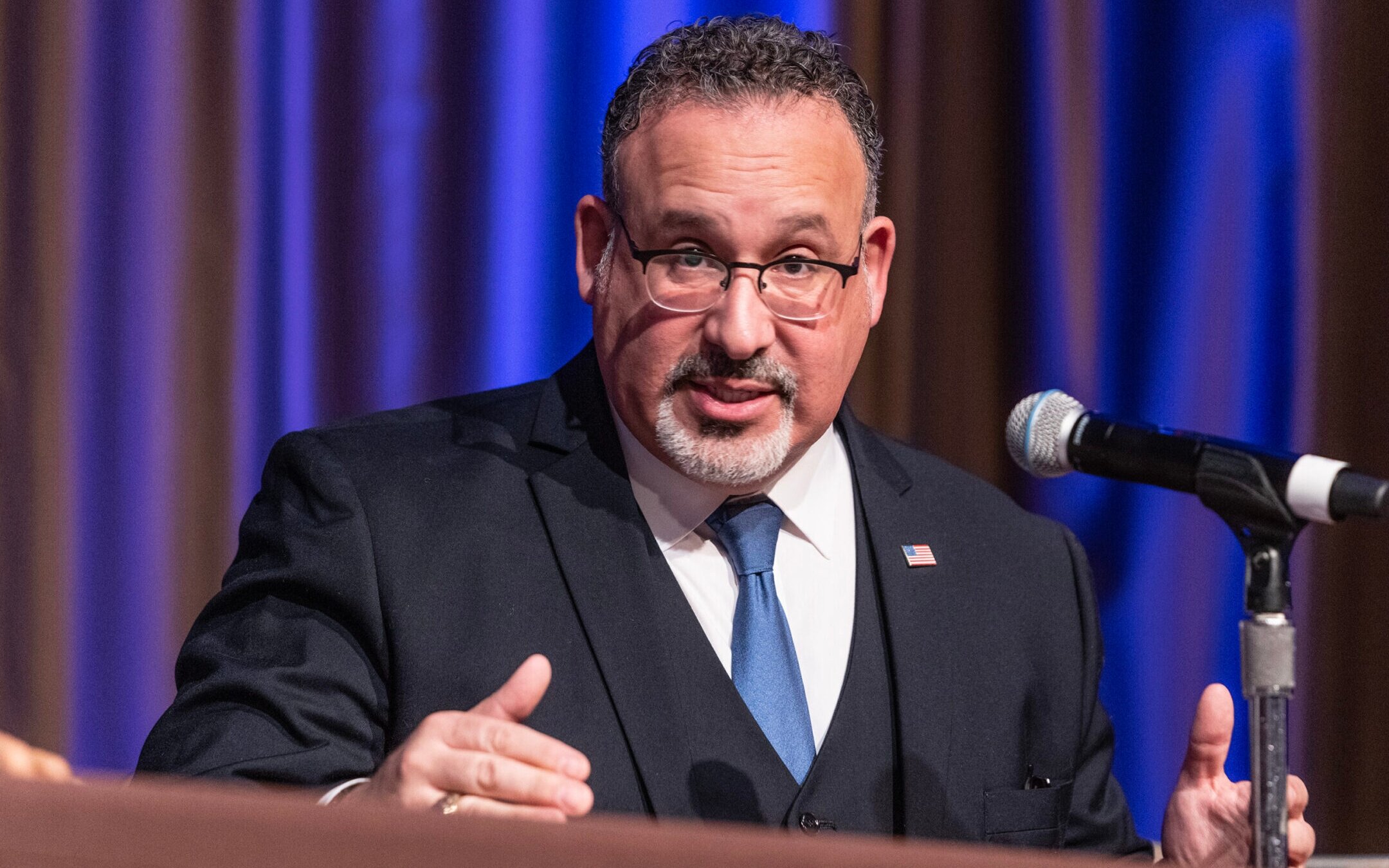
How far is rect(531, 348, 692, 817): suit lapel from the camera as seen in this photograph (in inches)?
65.9

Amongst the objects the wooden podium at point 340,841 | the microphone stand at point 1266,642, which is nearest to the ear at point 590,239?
the microphone stand at point 1266,642

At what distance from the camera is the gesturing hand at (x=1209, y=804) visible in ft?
4.99

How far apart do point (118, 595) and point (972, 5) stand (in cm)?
202

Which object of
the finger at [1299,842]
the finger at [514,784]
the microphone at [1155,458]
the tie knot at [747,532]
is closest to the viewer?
the microphone at [1155,458]

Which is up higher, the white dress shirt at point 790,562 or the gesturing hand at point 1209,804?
the white dress shirt at point 790,562

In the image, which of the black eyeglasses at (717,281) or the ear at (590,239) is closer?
the black eyeglasses at (717,281)

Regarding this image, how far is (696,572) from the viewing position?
1858 mm

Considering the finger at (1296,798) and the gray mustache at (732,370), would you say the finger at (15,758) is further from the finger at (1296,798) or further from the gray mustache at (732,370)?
the finger at (1296,798)

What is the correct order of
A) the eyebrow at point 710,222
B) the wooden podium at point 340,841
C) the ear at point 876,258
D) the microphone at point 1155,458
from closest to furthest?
the wooden podium at point 340,841, the microphone at point 1155,458, the eyebrow at point 710,222, the ear at point 876,258

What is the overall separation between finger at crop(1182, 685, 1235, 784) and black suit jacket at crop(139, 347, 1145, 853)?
0.35 m

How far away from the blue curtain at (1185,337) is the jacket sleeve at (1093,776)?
0.62 metres

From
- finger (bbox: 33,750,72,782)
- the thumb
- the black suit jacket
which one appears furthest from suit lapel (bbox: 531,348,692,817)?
finger (bbox: 33,750,72,782)

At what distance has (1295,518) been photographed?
1.06 m

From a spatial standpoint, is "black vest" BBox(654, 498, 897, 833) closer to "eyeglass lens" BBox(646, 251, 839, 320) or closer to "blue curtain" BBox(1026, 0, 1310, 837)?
"eyeglass lens" BBox(646, 251, 839, 320)
